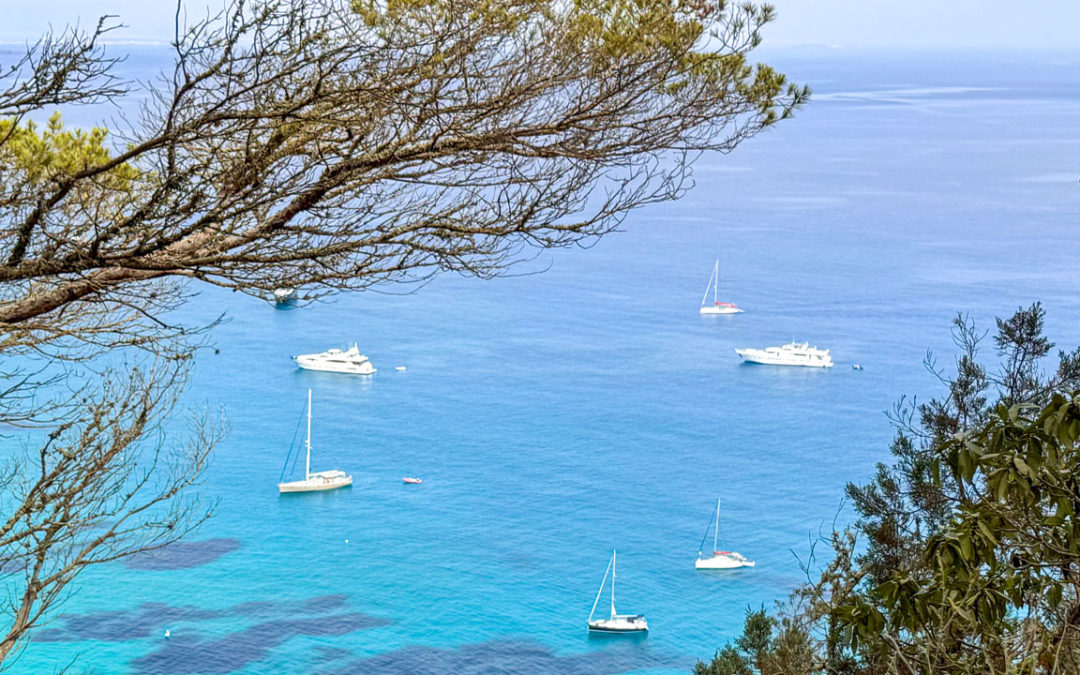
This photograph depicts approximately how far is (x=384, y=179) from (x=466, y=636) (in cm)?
1771

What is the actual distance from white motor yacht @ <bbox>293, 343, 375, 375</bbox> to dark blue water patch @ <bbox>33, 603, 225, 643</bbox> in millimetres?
12738

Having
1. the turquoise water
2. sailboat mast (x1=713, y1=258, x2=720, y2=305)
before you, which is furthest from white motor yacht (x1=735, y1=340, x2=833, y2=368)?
sailboat mast (x1=713, y1=258, x2=720, y2=305)

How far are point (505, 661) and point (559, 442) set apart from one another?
980 centimetres

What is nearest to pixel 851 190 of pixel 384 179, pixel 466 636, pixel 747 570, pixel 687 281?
pixel 687 281

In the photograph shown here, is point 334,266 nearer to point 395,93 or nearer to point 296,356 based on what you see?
point 395,93

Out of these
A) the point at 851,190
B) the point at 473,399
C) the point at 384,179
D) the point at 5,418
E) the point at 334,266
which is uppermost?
the point at 851,190

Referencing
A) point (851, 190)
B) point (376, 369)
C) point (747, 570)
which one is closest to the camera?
point (747, 570)

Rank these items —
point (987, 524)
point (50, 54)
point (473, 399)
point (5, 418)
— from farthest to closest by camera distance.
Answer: point (473, 399)
point (5, 418)
point (50, 54)
point (987, 524)

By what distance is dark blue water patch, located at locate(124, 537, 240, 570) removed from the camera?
78.6ft

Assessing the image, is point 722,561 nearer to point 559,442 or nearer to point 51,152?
point 559,442

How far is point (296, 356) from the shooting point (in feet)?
115

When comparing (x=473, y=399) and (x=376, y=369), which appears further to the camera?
(x=376, y=369)

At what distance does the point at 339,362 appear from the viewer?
33.9m

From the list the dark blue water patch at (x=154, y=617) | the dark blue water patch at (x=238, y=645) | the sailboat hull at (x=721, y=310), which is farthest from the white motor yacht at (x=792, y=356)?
the dark blue water patch at (x=238, y=645)
